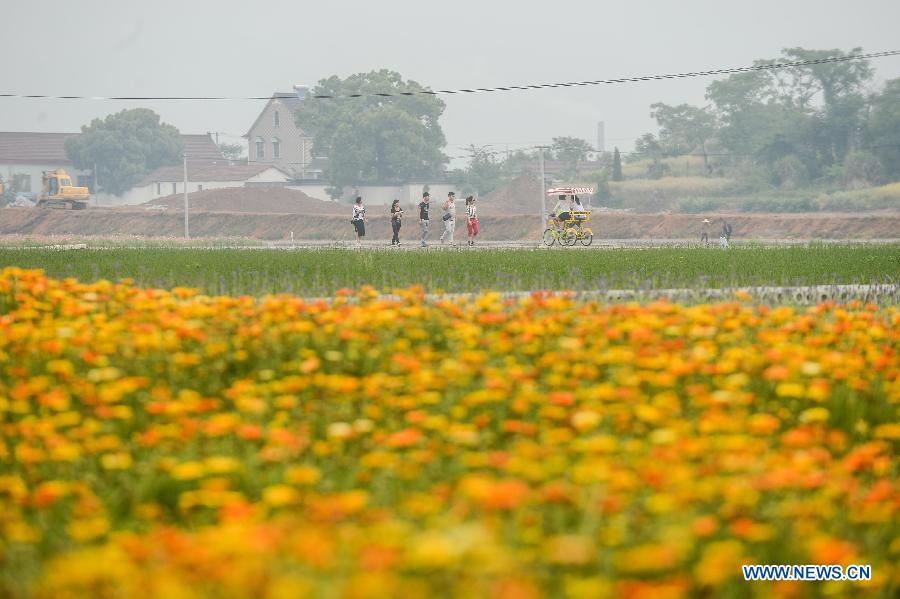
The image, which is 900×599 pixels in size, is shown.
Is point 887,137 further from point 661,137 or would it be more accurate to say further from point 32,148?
point 32,148

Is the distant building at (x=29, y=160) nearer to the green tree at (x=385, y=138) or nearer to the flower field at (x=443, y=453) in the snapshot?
the green tree at (x=385, y=138)

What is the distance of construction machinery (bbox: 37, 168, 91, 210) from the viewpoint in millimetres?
79562

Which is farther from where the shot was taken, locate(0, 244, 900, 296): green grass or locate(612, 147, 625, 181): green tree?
locate(612, 147, 625, 181): green tree

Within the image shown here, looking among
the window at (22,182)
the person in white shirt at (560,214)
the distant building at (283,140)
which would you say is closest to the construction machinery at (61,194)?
the distant building at (283,140)

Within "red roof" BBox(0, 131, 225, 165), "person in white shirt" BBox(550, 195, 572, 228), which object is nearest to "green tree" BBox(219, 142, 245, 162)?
"red roof" BBox(0, 131, 225, 165)

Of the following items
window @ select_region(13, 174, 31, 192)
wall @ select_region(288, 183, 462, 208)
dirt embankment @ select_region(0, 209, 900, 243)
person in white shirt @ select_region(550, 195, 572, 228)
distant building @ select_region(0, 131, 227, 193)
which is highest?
distant building @ select_region(0, 131, 227, 193)

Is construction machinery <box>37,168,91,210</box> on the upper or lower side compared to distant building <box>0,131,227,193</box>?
lower

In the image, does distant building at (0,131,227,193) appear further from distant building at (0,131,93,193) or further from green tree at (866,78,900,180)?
green tree at (866,78,900,180)

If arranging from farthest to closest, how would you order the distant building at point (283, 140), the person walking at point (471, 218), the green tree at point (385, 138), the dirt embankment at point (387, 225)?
the distant building at point (283, 140)
the green tree at point (385, 138)
the dirt embankment at point (387, 225)
the person walking at point (471, 218)

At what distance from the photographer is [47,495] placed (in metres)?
4.98

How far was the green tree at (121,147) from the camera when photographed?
10712 cm

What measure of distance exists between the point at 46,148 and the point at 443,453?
124m

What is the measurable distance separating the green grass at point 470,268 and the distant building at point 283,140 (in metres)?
83.9

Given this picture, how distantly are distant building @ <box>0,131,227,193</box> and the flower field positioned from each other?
365 ft
